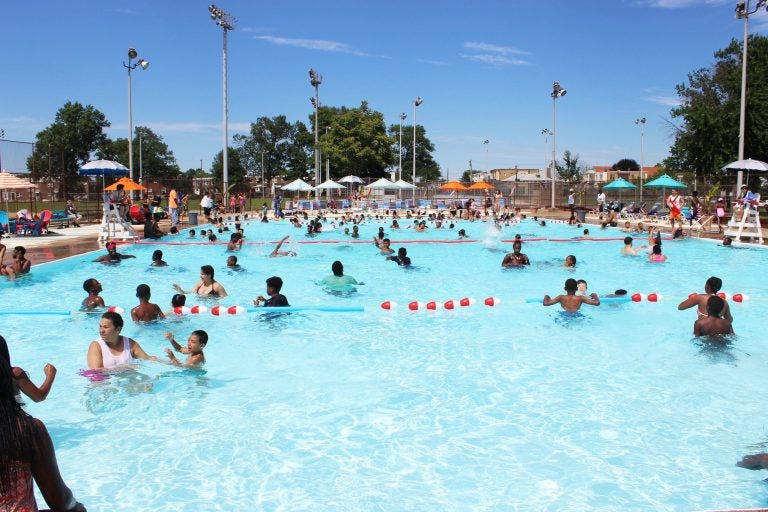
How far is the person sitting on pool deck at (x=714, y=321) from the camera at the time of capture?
855cm

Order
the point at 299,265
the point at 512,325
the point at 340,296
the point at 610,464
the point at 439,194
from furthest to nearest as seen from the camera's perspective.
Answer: the point at 439,194
the point at 299,265
the point at 340,296
the point at 512,325
the point at 610,464

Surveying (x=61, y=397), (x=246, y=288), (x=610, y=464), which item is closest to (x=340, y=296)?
(x=246, y=288)

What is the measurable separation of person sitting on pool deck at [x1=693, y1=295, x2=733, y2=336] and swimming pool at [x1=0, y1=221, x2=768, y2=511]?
0.33 meters

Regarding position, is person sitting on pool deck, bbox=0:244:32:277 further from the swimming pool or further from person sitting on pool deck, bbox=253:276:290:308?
person sitting on pool deck, bbox=253:276:290:308

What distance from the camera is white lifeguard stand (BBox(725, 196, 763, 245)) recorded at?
2019 cm

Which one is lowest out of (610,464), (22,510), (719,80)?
(610,464)

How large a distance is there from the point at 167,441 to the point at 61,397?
189 cm

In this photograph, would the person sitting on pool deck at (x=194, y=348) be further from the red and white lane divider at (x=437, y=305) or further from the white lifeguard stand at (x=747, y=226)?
the white lifeguard stand at (x=747, y=226)

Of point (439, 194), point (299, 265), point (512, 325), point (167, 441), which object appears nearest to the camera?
point (167, 441)

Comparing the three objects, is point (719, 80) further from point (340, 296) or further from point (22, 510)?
point (22, 510)

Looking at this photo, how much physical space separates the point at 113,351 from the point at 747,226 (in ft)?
66.2

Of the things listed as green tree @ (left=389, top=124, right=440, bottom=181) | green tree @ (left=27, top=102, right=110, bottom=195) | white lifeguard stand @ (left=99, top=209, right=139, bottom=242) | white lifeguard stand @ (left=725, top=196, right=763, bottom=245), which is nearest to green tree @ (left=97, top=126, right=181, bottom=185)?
green tree @ (left=27, top=102, right=110, bottom=195)

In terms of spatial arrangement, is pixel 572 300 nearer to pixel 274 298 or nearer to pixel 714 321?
pixel 714 321

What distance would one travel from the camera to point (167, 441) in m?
5.87
